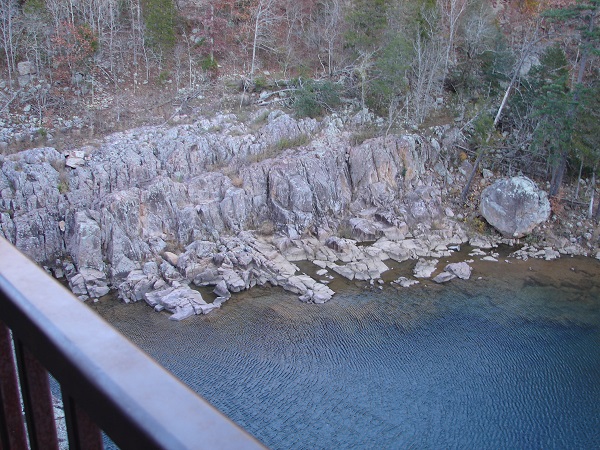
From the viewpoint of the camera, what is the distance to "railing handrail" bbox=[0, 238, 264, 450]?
678mm

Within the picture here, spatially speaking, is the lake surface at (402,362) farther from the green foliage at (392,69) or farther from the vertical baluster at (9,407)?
the green foliage at (392,69)

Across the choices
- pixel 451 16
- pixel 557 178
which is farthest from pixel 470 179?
pixel 451 16

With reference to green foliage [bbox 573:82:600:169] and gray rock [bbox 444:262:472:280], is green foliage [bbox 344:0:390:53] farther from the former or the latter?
gray rock [bbox 444:262:472:280]

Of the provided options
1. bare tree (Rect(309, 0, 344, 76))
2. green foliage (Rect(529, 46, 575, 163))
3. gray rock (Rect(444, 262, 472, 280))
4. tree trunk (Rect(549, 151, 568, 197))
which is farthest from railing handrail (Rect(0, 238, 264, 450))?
bare tree (Rect(309, 0, 344, 76))

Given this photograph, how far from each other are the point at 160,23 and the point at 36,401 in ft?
82.0

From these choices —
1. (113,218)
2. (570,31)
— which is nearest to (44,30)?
(113,218)

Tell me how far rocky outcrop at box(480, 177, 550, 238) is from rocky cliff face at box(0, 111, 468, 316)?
6.30 ft

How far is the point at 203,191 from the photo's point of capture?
1825 cm

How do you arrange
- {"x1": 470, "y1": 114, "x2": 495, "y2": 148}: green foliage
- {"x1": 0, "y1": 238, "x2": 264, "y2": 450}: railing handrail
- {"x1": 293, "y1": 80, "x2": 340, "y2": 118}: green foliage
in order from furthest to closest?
{"x1": 293, "y1": 80, "x2": 340, "y2": 118}: green foliage
{"x1": 470, "y1": 114, "x2": 495, "y2": 148}: green foliage
{"x1": 0, "y1": 238, "x2": 264, "y2": 450}: railing handrail

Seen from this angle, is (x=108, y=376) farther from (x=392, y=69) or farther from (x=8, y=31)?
(x=8, y=31)

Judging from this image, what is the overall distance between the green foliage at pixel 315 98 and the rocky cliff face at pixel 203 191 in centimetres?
68

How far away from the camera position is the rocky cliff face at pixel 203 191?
16.0 m

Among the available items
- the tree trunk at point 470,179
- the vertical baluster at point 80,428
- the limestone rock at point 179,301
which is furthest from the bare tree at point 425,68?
the vertical baluster at point 80,428

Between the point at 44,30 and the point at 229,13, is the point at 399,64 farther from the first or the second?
the point at 44,30
